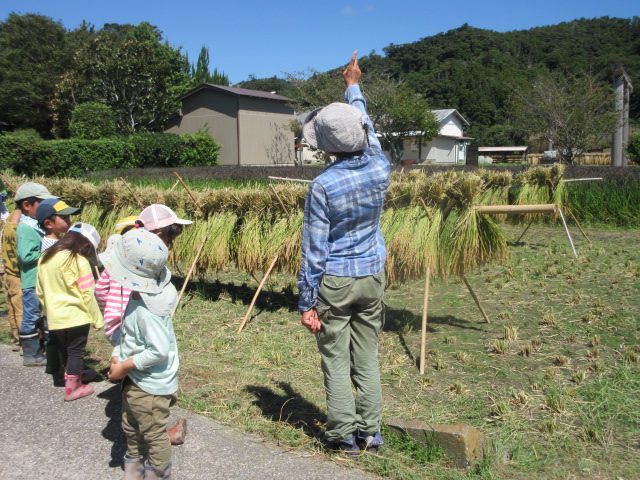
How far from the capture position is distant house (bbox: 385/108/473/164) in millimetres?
54156

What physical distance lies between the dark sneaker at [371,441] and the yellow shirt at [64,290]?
91.9 inches

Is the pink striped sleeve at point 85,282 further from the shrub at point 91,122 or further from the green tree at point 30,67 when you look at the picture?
the green tree at point 30,67

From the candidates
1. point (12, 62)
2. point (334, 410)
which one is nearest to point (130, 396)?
point (334, 410)

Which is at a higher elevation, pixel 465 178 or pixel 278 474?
pixel 465 178

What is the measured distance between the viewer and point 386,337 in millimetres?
5992

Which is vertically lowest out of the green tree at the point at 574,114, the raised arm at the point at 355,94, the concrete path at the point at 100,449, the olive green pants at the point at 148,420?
the concrete path at the point at 100,449

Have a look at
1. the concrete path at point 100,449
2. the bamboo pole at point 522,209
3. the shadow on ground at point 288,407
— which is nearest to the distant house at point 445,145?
the bamboo pole at point 522,209

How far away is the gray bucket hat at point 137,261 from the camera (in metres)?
2.93

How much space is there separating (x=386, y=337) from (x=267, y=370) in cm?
149

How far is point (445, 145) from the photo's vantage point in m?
56.8

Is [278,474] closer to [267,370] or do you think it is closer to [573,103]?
[267,370]

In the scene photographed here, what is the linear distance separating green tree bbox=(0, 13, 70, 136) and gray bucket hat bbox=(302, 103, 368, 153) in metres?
45.6

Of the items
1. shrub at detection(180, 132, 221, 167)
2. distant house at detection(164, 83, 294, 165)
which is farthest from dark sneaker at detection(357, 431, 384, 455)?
distant house at detection(164, 83, 294, 165)

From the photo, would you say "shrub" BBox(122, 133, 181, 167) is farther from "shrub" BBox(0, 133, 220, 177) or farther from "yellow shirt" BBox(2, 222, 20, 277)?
"yellow shirt" BBox(2, 222, 20, 277)
